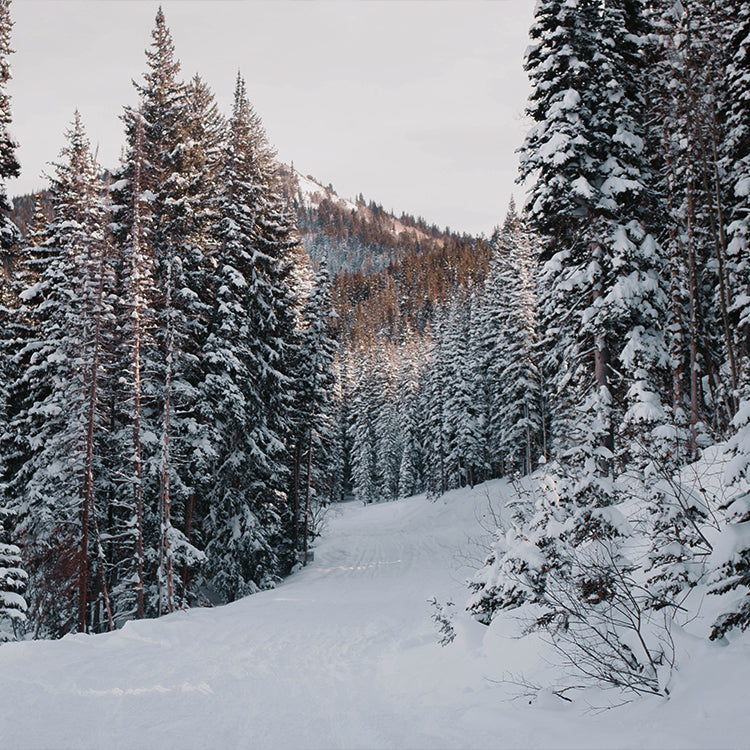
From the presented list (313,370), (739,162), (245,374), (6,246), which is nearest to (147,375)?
(245,374)

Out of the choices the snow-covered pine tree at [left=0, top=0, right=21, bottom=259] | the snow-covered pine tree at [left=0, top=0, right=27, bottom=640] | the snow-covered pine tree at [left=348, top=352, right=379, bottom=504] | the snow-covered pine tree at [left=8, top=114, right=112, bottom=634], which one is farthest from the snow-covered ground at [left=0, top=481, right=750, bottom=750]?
the snow-covered pine tree at [left=348, top=352, right=379, bottom=504]

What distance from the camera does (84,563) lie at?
14.9 m

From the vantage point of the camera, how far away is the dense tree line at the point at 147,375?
1584 cm

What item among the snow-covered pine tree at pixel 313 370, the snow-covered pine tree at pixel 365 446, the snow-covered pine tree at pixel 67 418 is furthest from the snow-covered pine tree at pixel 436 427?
the snow-covered pine tree at pixel 67 418

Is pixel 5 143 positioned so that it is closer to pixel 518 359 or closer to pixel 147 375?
pixel 147 375

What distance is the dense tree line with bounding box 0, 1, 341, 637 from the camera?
15.8 m

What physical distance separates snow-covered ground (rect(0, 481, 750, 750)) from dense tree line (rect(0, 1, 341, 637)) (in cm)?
609

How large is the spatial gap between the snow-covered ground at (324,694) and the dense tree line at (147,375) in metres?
6.09

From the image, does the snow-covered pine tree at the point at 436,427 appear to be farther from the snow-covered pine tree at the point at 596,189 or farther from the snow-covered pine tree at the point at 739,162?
the snow-covered pine tree at the point at 596,189

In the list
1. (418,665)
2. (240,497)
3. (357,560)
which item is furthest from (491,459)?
(418,665)

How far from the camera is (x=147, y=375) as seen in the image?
18.1 metres

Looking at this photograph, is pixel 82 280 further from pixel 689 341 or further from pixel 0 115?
pixel 689 341

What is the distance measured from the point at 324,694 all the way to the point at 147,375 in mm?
14017

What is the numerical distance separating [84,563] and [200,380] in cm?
721
